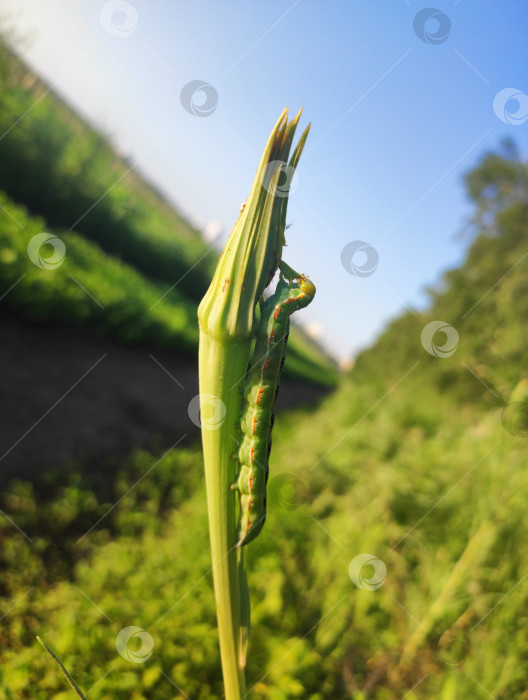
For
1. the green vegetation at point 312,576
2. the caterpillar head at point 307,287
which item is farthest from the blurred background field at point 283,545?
the caterpillar head at point 307,287

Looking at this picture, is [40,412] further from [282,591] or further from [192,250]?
[192,250]

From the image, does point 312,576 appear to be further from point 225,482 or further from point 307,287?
point 307,287

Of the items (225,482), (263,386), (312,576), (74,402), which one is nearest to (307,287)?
(263,386)

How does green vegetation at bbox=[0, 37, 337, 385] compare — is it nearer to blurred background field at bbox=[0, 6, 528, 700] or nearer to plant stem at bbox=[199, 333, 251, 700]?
blurred background field at bbox=[0, 6, 528, 700]

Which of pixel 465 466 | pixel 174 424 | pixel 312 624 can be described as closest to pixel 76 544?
pixel 312 624

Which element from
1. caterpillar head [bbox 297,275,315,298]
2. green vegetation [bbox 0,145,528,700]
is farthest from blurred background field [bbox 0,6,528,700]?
caterpillar head [bbox 297,275,315,298]

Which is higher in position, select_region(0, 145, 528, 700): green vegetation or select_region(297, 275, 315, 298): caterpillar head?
select_region(297, 275, 315, 298): caterpillar head

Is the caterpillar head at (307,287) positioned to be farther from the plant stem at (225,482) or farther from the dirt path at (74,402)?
the dirt path at (74,402)
